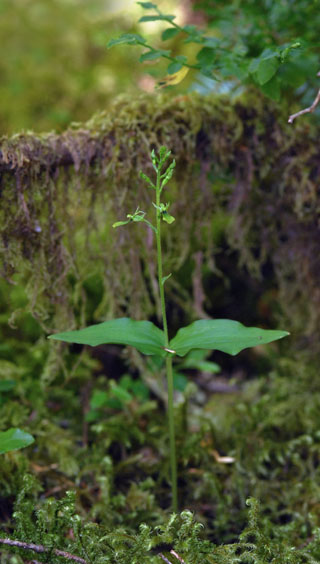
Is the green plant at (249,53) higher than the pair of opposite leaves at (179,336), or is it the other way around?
the green plant at (249,53)

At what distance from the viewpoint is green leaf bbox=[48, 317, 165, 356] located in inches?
45.8

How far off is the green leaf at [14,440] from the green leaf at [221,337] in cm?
48

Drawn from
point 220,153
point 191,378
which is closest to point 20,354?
point 191,378

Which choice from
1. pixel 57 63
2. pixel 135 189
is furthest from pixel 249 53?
pixel 57 63

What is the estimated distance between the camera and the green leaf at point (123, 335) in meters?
1.16

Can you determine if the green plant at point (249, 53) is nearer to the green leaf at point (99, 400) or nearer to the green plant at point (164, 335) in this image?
the green plant at point (164, 335)

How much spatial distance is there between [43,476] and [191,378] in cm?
112

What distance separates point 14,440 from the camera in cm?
119

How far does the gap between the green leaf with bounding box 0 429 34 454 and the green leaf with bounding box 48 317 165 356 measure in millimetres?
295

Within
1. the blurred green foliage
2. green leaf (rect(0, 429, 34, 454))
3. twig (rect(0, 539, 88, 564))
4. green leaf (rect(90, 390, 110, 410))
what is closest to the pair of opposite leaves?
green leaf (rect(0, 429, 34, 454))

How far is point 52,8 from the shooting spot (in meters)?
4.66

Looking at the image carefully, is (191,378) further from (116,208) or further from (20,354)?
(116,208)

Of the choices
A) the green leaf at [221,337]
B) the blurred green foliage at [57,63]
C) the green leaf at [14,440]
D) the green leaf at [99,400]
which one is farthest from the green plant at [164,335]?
the blurred green foliage at [57,63]

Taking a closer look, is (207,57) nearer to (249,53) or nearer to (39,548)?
(249,53)
